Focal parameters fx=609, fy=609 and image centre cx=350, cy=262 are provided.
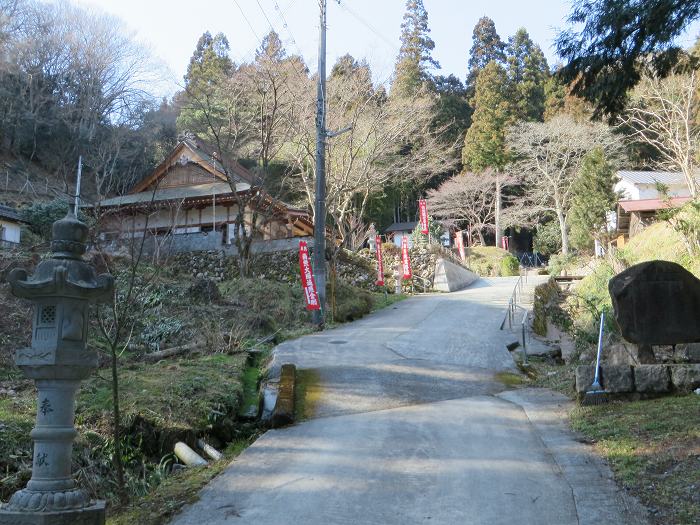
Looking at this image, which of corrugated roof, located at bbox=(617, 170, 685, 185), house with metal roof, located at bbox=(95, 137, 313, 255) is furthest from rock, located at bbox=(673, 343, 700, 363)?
corrugated roof, located at bbox=(617, 170, 685, 185)

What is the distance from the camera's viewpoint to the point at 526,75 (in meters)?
44.8

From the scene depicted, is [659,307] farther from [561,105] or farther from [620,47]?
[561,105]

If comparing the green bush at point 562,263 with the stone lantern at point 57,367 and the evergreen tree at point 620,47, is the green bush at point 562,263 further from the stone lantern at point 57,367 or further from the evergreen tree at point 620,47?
the stone lantern at point 57,367

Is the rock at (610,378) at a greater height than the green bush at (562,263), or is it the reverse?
the green bush at (562,263)

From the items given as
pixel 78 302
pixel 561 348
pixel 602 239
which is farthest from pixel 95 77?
pixel 78 302

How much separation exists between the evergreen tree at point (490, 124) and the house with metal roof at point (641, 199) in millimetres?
8134

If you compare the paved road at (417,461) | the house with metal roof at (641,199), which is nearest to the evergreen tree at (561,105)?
the house with metal roof at (641,199)

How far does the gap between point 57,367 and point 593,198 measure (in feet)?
93.9

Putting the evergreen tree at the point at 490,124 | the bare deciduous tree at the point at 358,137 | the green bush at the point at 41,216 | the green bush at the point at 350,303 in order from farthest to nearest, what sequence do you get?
the evergreen tree at the point at 490,124, the bare deciduous tree at the point at 358,137, the green bush at the point at 41,216, the green bush at the point at 350,303

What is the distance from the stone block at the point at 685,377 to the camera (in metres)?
7.23

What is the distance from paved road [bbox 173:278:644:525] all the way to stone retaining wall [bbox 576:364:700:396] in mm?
766

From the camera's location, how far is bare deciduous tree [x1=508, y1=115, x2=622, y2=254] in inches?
1446

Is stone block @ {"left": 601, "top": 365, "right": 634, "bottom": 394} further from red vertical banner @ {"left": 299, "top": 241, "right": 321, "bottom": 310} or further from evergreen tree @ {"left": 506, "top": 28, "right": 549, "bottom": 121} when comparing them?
evergreen tree @ {"left": 506, "top": 28, "right": 549, "bottom": 121}

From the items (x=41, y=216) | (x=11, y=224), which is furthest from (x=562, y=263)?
(x=11, y=224)
